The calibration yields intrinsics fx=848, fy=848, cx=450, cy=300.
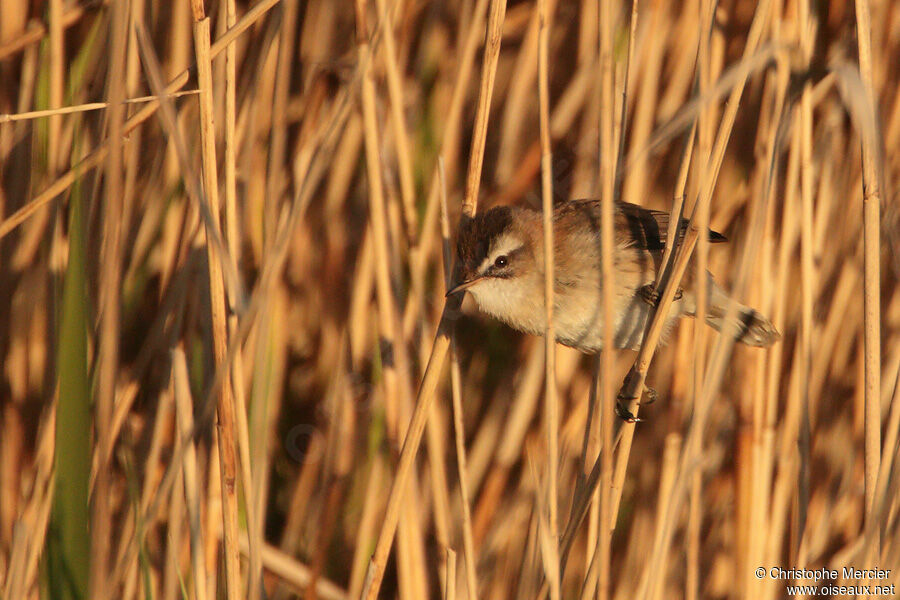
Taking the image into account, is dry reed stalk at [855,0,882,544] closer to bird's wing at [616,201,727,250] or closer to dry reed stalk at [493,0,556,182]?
bird's wing at [616,201,727,250]

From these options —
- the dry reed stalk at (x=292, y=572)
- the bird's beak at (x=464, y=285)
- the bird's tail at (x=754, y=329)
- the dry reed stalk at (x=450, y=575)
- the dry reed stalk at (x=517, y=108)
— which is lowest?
the dry reed stalk at (x=292, y=572)

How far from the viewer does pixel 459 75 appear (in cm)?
192

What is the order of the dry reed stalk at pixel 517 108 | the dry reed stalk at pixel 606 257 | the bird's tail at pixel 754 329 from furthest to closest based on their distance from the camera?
the dry reed stalk at pixel 517 108, the bird's tail at pixel 754 329, the dry reed stalk at pixel 606 257

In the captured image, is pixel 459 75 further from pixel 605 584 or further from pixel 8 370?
pixel 8 370

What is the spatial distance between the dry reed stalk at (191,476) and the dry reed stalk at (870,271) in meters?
1.31

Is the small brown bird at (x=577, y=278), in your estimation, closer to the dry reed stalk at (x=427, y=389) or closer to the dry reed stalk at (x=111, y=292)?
the dry reed stalk at (x=427, y=389)

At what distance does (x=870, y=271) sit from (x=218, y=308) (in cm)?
121

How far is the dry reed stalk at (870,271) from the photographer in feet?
5.16

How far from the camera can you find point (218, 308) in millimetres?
1505

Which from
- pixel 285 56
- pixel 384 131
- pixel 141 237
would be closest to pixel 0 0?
pixel 141 237

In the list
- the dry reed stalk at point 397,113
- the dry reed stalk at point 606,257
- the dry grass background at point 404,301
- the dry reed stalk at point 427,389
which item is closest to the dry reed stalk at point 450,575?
the dry grass background at point 404,301

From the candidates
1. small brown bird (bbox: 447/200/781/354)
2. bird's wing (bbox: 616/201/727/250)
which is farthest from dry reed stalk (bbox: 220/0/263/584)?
bird's wing (bbox: 616/201/727/250)

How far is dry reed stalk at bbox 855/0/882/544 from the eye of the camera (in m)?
Result: 1.57

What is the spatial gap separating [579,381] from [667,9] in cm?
114
